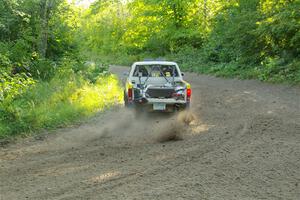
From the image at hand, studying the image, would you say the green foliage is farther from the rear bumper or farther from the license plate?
the license plate

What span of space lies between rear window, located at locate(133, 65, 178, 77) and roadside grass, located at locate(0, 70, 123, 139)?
1.82 metres

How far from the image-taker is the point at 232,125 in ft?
31.2

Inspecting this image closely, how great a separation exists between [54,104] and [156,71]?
3.34 metres

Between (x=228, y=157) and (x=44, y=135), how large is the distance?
4.36 meters

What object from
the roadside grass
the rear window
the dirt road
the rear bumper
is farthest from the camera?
the rear window

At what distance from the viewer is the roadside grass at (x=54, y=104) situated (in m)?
8.73

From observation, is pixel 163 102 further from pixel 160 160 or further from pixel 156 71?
pixel 160 160

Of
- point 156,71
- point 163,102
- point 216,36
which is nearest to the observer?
point 163,102

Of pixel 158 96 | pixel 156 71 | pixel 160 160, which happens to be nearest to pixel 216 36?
pixel 156 71

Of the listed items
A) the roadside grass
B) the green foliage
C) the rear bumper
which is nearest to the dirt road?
the rear bumper

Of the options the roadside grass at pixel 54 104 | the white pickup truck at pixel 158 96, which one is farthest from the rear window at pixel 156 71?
the roadside grass at pixel 54 104

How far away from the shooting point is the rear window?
37.9 ft

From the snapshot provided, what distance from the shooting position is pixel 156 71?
11633 mm

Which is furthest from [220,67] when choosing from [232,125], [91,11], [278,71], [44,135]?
[91,11]
